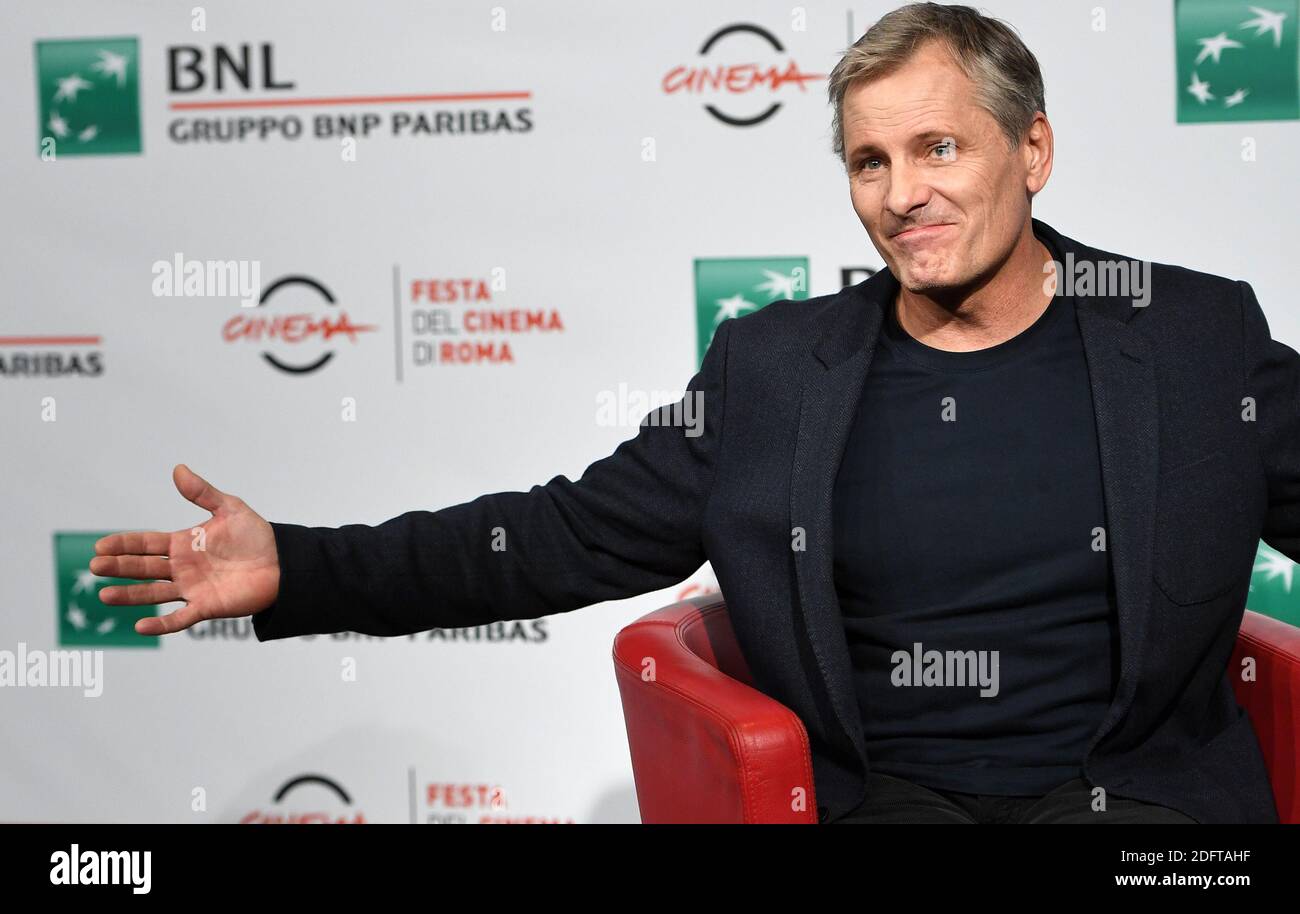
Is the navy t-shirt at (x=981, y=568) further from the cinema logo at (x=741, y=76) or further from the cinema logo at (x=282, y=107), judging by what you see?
the cinema logo at (x=282, y=107)

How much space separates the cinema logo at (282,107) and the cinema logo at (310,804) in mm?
1628

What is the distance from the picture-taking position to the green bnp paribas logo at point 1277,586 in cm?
302

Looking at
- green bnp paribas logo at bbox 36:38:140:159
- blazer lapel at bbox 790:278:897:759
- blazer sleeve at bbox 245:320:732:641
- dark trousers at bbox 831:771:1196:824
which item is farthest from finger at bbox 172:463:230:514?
green bnp paribas logo at bbox 36:38:140:159

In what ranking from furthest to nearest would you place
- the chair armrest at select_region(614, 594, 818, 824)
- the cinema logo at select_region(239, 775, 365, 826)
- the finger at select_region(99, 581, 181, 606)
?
1. the cinema logo at select_region(239, 775, 365, 826)
2. the finger at select_region(99, 581, 181, 606)
3. the chair armrest at select_region(614, 594, 818, 824)

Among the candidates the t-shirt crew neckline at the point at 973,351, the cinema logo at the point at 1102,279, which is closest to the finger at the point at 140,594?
the t-shirt crew neckline at the point at 973,351

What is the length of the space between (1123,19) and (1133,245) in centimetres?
50

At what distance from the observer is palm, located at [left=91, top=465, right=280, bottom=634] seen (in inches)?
74.4

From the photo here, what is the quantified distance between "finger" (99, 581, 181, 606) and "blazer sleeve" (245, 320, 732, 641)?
0.13 m

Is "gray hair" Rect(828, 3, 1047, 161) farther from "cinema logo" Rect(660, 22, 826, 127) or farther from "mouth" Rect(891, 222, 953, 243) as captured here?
"cinema logo" Rect(660, 22, 826, 127)

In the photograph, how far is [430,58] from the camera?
3.17 meters

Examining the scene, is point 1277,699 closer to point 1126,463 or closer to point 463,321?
point 1126,463

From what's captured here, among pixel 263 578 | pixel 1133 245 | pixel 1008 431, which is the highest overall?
pixel 1133 245
